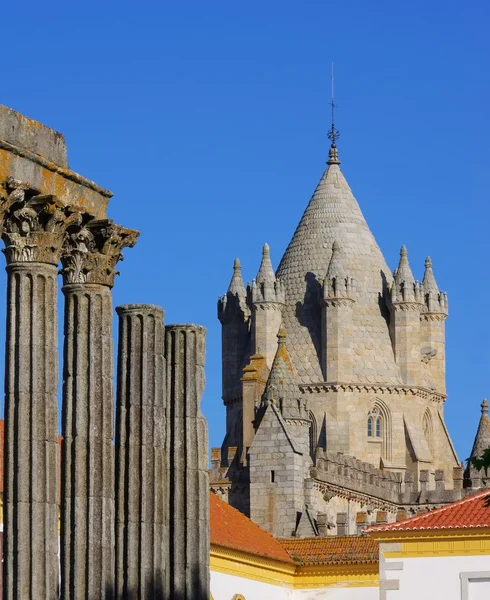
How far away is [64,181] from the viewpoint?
933 inches

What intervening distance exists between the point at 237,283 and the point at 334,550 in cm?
5411

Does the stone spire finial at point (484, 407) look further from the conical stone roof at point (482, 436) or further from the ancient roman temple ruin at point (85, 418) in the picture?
the ancient roman temple ruin at point (85, 418)

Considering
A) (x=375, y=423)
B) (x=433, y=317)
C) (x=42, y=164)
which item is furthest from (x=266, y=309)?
(x=42, y=164)

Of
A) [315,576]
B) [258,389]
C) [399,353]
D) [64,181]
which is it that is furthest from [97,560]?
[399,353]

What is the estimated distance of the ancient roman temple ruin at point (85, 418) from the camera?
23.0 meters

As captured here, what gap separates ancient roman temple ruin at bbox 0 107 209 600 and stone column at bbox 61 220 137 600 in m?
0.01

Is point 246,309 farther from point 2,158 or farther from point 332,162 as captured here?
point 2,158

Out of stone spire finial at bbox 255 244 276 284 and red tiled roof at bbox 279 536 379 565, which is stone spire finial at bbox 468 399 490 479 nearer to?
stone spire finial at bbox 255 244 276 284

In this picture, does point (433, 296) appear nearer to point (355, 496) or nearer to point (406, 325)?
point (406, 325)

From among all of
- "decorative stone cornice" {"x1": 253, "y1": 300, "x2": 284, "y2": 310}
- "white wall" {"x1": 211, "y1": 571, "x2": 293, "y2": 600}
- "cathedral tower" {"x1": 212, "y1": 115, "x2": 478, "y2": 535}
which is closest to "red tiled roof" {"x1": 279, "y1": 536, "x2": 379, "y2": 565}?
"white wall" {"x1": 211, "y1": 571, "x2": 293, "y2": 600}

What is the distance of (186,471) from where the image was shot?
2606cm

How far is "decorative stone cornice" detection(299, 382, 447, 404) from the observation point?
102875 millimetres

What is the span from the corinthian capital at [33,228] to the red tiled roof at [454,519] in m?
22.3

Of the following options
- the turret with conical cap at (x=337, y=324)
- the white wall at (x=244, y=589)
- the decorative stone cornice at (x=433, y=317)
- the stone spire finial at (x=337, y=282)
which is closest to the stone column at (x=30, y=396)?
the white wall at (x=244, y=589)
